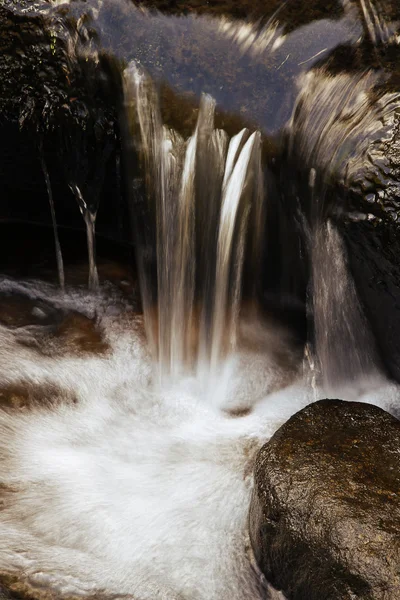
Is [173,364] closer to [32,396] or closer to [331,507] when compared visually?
[32,396]

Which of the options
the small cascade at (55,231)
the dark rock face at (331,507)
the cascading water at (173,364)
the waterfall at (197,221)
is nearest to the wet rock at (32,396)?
the cascading water at (173,364)

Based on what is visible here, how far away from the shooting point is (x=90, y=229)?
5.07 metres

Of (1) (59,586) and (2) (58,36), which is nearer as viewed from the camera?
(1) (59,586)

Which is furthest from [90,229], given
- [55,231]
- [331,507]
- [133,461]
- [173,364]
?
[331,507]

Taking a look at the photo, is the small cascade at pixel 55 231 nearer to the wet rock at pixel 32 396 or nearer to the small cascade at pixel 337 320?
A: the wet rock at pixel 32 396

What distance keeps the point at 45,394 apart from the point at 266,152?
2.18 metres

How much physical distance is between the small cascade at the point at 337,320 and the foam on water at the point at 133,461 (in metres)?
0.22

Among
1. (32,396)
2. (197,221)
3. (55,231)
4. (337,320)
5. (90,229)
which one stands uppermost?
(337,320)

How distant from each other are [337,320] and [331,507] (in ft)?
5.23

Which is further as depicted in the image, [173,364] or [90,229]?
[90,229]

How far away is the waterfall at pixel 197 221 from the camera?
417 cm

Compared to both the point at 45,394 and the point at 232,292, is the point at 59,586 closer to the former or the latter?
the point at 45,394

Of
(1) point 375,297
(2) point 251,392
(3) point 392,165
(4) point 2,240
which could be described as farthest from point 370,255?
(4) point 2,240

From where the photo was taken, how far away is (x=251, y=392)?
443 centimetres
